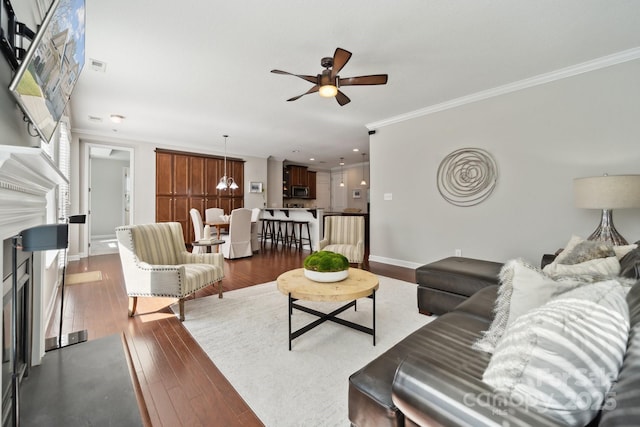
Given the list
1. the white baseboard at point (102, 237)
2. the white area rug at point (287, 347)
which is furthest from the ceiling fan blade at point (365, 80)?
the white baseboard at point (102, 237)

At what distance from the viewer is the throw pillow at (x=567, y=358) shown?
609 mm

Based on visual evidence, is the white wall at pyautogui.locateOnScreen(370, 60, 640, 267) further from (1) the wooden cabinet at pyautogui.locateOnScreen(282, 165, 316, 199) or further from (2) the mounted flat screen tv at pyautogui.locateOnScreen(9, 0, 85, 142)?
(1) the wooden cabinet at pyautogui.locateOnScreen(282, 165, 316, 199)

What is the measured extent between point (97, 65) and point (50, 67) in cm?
235

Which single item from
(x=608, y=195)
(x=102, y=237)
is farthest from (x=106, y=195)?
(x=608, y=195)

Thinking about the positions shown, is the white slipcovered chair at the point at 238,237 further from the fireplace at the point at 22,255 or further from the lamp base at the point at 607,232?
the lamp base at the point at 607,232

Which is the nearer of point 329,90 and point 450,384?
point 450,384

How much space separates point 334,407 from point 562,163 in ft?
11.8

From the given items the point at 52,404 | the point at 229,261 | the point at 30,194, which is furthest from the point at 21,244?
the point at 229,261

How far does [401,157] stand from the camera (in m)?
4.54

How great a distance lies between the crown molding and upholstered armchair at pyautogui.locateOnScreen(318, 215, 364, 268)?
2018mm

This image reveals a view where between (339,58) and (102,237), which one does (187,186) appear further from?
(339,58)

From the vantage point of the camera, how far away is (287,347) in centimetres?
197

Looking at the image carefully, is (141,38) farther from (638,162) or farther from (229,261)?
(638,162)

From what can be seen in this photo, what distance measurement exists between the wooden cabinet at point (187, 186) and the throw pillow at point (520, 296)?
6745 millimetres
